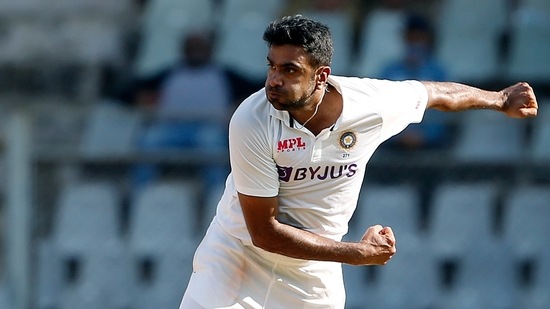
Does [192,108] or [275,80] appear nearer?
[275,80]

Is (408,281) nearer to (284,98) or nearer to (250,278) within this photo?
(250,278)

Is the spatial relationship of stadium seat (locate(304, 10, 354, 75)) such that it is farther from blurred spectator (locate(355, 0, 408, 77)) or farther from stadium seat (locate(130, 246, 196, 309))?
stadium seat (locate(130, 246, 196, 309))

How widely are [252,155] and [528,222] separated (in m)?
3.56

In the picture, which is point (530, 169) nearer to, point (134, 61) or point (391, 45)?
point (391, 45)

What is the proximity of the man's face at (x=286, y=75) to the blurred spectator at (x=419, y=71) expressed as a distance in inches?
122

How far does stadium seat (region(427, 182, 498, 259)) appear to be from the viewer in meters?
7.01

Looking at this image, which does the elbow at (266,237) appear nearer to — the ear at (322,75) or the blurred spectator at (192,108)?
the ear at (322,75)

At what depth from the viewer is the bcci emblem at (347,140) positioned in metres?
4.01

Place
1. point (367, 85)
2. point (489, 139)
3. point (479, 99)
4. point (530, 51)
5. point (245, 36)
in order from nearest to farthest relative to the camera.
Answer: point (367, 85) → point (479, 99) → point (489, 139) → point (530, 51) → point (245, 36)

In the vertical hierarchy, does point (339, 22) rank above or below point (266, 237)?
above

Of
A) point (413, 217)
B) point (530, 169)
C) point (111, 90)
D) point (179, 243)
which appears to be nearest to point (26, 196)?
point (179, 243)

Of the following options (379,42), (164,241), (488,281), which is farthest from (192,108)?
(488,281)

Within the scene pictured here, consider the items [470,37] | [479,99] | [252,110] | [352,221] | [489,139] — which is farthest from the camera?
[470,37]

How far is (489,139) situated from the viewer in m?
6.90
